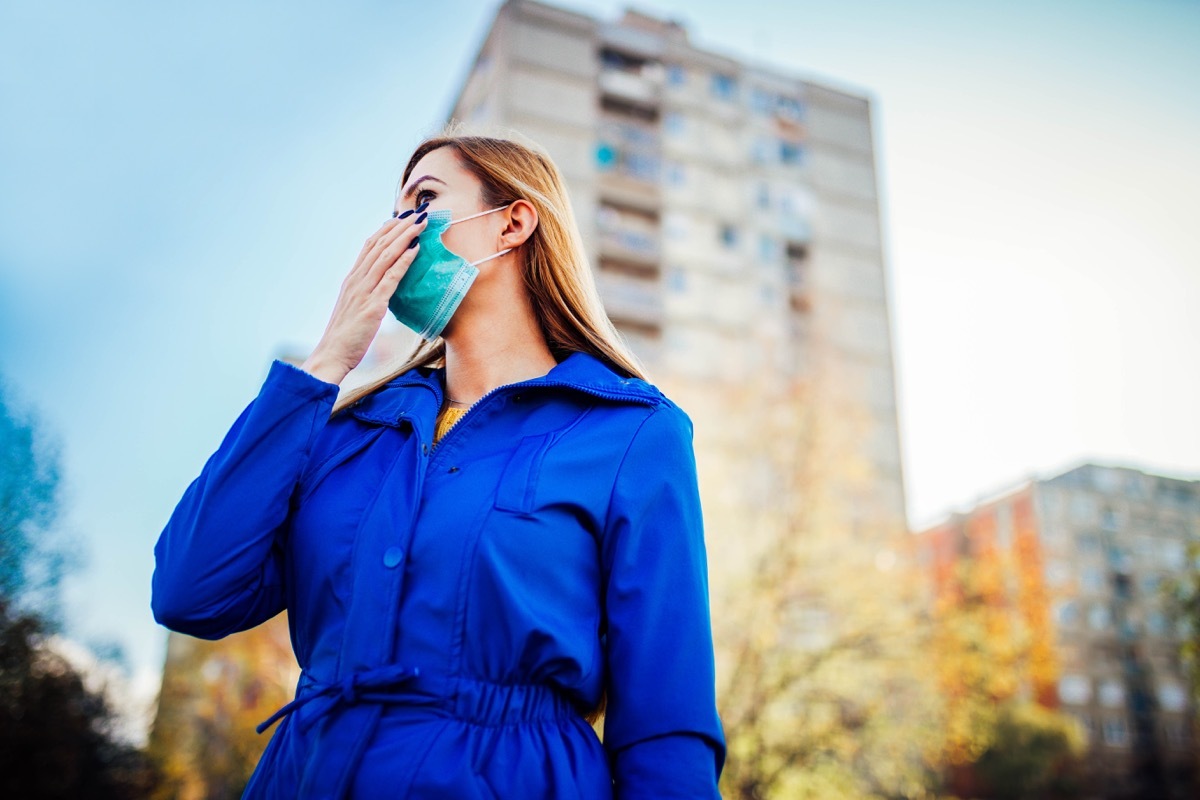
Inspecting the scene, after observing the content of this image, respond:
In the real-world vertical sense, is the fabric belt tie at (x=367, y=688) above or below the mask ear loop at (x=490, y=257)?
below

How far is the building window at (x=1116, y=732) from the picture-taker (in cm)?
4216

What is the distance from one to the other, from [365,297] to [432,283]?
18cm

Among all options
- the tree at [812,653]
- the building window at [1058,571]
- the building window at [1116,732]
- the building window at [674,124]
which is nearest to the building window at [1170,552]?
the building window at [1058,571]

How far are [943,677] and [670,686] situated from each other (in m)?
14.6

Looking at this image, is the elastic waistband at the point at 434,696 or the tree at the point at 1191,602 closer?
the elastic waistband at the point at 434,696

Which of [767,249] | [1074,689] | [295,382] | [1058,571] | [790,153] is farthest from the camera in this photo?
[1058,571]

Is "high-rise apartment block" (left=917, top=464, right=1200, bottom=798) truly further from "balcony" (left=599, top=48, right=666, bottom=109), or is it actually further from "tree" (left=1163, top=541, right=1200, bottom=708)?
"tree" (left=1163, top=541, right=1200, bottom=708)

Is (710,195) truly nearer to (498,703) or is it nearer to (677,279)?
(677,279)

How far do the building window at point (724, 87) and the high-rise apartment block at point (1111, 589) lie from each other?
21.7 m

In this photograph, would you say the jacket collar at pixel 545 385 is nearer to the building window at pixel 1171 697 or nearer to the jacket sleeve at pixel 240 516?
the jacket sleeve at pixel 240 516

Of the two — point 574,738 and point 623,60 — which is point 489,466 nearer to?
point 574,738

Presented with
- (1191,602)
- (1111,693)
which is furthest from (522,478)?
(1111,693)

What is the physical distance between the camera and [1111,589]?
45031 mm

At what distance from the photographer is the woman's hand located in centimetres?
193
